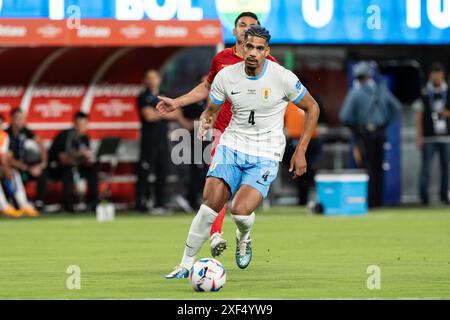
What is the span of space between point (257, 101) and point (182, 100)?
771 millimetres

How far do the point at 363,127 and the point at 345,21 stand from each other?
8.37 feet

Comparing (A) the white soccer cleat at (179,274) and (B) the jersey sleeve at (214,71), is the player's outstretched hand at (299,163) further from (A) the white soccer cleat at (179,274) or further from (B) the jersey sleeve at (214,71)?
(B) the jersey sleeve at (214,71)

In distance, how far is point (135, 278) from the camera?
506 inches

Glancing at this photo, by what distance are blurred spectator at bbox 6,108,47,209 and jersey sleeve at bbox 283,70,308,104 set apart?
38.5ft

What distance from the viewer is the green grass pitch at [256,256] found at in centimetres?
1170

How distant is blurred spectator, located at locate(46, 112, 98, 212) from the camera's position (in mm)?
24562

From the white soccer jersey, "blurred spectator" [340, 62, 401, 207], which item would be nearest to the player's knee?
the white soccer jersey

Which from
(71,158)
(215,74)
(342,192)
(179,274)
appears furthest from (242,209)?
(71,158)

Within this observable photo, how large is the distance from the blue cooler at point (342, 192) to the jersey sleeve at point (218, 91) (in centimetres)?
1082

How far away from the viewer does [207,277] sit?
1159 centimetres

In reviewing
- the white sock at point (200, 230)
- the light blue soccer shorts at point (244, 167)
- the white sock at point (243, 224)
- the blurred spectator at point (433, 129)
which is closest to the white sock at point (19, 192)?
the blurred spectator at point (433, 129)
